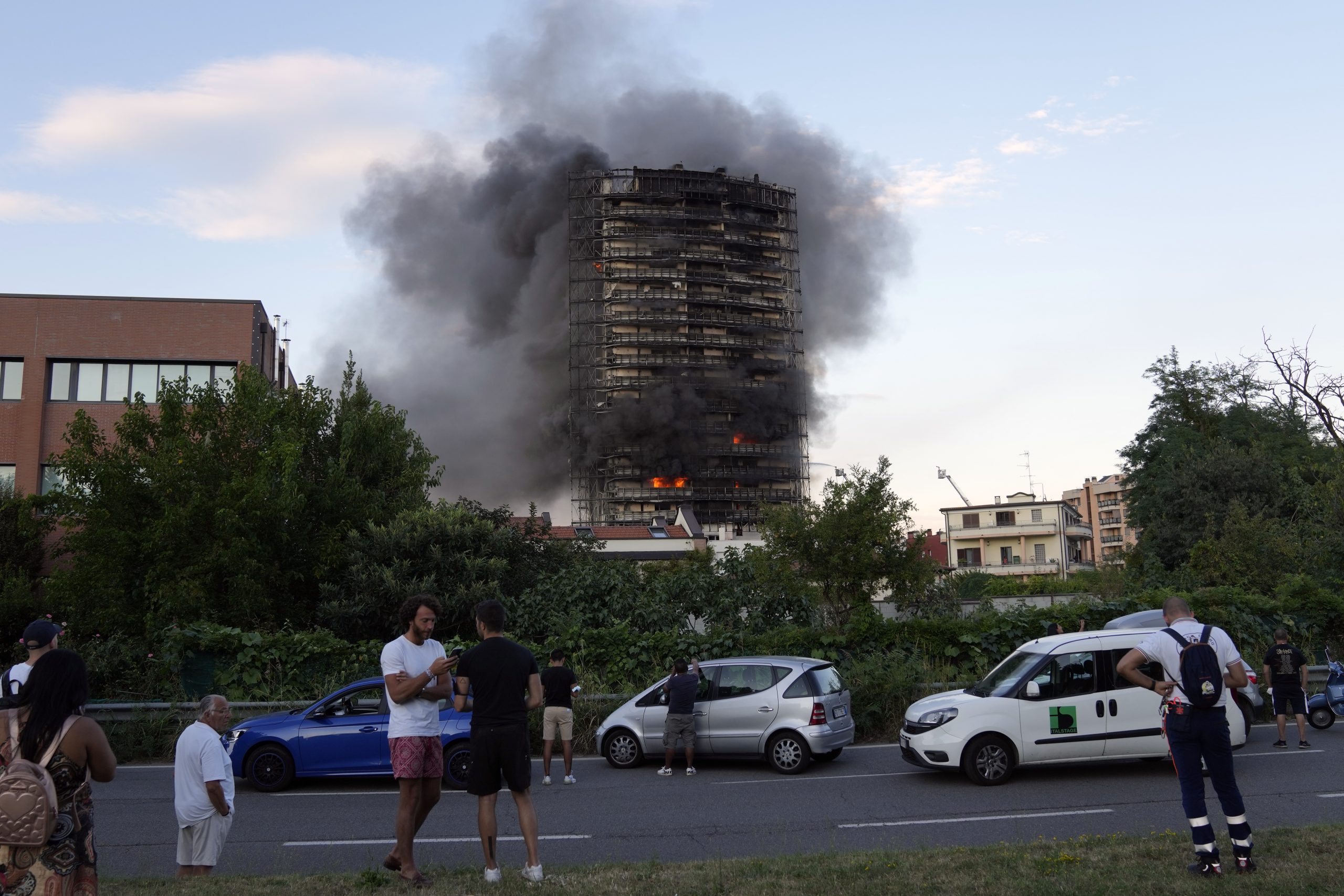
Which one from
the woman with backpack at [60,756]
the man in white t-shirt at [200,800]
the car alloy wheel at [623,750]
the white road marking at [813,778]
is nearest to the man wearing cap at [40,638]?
the woman with backpack at [60,756]

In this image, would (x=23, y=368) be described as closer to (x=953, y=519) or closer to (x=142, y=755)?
(x=142, y=755)

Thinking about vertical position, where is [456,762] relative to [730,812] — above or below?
above

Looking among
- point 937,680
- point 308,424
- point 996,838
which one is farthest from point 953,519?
point 996,838

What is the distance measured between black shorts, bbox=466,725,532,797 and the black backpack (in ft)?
13.7

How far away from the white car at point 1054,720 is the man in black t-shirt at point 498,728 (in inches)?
258

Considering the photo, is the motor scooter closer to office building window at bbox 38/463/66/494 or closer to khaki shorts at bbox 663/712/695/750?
khaki shorts at bbox 663/712/695/750

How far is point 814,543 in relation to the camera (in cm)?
3984

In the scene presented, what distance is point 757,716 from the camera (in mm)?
13336

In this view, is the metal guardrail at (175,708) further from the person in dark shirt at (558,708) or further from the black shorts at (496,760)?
the black shorts at (496,760)

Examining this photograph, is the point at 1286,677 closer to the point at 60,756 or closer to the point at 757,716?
the point at 757,716

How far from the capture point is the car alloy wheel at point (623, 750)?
551 inches

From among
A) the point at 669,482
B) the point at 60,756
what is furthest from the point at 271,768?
the point at 669,482

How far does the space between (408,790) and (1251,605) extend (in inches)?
669

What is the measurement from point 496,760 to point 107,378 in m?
37.3
